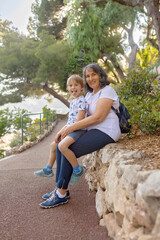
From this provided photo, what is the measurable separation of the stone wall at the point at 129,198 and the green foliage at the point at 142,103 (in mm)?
590

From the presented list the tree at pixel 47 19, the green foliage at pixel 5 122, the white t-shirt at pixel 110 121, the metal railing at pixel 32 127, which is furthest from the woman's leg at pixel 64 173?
the tree at pixel 47 19

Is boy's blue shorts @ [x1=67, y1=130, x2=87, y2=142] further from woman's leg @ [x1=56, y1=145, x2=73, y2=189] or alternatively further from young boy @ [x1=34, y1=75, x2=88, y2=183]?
woman's leg @ [x1=56, y1=145, x2=73, y2=189]

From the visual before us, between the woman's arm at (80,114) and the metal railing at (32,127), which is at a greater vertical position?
the woman's arm at (80,114)

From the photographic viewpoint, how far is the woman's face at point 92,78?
252 cm

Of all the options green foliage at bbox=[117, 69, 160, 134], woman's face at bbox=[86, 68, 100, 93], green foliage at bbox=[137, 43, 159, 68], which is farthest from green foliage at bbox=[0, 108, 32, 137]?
woman's face at bbox=[86, 68, 100, 93]

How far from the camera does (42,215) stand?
7.42 feet

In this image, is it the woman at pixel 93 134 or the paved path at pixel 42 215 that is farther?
the woman at pixel 93 134

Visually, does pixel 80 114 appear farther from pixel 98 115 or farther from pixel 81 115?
pixel 98 115

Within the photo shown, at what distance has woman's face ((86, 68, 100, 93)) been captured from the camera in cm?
252

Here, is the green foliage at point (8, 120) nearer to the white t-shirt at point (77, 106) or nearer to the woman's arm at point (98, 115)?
the white t-shirt at point (77, 106)

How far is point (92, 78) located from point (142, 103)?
82cm

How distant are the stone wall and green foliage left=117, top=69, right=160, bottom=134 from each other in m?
0.59

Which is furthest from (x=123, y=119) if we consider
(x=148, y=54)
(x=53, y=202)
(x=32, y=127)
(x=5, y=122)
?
(x=148, y=54)

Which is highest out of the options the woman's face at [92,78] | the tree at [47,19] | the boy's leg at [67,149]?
the tree at [47,19]
